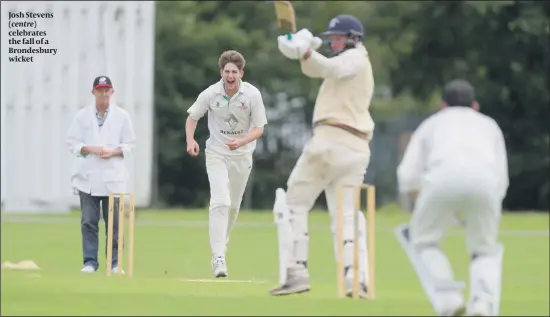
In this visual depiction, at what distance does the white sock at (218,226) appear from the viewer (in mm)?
11336

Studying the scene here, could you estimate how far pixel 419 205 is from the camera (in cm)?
880

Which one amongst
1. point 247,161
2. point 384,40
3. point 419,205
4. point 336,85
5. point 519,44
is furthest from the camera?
point 384,40

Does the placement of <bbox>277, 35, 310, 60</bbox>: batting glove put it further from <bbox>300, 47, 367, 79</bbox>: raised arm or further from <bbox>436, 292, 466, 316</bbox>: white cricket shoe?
<bbox>436, 292, 466, 316</bbox>: white cricket shoe

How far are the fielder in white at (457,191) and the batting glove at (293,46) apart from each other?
840mm

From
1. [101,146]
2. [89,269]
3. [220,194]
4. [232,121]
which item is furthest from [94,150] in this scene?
[232,121]

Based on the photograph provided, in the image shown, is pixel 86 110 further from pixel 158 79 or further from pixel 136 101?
pixel 158 79

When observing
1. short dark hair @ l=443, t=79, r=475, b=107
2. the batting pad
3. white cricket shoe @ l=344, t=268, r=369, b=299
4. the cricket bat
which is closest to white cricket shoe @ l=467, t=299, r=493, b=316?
short dark hair @ l=443, t=79, r=475, b=107

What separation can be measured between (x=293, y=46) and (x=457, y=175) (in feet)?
4.00

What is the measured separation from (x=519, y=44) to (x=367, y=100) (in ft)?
65.4

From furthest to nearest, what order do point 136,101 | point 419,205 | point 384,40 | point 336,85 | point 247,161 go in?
point 384,40, point 136,101, point 247,161, point 336,85, point 419,205

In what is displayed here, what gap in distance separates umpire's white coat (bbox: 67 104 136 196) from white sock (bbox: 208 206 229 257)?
0.96 meters

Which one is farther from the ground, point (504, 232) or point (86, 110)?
point (86, 110)

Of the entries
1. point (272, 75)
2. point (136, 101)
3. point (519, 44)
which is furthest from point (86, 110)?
point (272, 75)

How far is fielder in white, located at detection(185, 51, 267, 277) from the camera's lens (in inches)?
439
